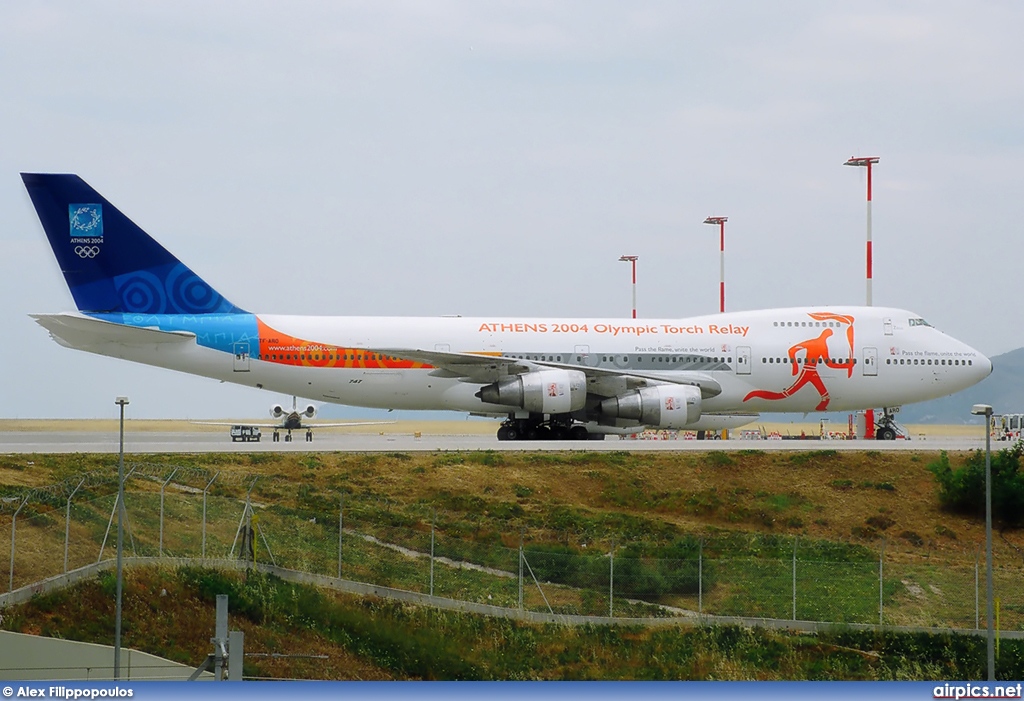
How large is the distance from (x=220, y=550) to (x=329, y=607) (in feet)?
7.80

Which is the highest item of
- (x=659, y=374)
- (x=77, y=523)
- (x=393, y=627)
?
(x=659, y=374)

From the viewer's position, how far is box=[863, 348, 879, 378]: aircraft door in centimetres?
3647

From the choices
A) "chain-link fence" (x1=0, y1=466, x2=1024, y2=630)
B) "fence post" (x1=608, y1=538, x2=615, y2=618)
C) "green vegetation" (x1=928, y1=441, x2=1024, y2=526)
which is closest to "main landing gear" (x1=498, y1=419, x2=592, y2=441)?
"green vegetation" (x1=928, y1=441, x2=1024, y2=526)

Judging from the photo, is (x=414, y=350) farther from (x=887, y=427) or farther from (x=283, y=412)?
(x=283, y=412)

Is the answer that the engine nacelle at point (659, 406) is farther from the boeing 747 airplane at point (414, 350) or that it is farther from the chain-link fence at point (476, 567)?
the chain-link fence at point (476, 567)

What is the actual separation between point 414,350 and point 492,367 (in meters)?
2.30

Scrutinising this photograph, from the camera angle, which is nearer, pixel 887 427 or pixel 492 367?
pixel 492 367

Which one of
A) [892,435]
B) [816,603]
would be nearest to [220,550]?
[816,603]

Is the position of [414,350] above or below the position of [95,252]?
below

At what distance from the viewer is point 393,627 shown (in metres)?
21.2

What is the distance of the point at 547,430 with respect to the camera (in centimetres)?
3478

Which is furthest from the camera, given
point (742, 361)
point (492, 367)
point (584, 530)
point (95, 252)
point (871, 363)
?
point (871, 363)

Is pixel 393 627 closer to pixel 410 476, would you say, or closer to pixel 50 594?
pixel 50 594

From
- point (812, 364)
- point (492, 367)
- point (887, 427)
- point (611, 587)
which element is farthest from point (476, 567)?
point (887, 427)
